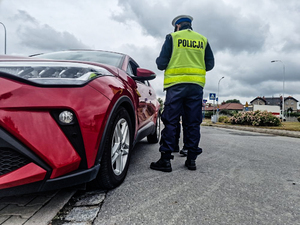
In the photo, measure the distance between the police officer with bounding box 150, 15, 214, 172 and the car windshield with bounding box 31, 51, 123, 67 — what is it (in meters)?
0.54

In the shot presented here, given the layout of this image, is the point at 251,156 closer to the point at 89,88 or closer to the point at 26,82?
the point at 89,88

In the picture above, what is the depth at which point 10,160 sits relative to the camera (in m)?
1.27

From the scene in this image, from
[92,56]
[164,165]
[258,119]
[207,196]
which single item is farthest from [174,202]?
[258,119]

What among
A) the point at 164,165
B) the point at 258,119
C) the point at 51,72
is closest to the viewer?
the point at 51,72

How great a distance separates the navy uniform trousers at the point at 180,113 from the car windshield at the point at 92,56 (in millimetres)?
754

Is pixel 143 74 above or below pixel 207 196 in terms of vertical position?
above

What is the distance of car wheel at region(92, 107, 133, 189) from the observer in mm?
1752

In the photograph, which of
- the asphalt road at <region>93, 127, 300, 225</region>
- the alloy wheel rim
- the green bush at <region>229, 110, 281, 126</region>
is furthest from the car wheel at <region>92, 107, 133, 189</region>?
the green bush at <region>229, 110, 281, 126</region>

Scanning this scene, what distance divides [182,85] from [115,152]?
1163 millimetres

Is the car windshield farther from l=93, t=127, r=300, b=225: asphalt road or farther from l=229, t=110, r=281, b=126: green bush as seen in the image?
l=229, t=110, r=281, b=126: green bush

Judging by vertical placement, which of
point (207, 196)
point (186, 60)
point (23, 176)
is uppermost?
point (186, 60)

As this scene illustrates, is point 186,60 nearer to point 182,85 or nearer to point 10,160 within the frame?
point 182,85

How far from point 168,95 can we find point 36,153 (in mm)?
1717

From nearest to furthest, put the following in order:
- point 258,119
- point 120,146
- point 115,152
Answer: point 115,152, point 120,146, point 258,119
